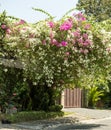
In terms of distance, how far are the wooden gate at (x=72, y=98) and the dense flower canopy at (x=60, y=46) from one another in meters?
8.82

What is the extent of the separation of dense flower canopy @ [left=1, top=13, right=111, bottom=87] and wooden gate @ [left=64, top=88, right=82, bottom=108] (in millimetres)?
8817

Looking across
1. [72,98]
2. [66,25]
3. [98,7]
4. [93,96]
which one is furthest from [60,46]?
[98,7]

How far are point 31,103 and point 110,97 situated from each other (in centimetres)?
1062

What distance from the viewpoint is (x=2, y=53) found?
1877 centimetres

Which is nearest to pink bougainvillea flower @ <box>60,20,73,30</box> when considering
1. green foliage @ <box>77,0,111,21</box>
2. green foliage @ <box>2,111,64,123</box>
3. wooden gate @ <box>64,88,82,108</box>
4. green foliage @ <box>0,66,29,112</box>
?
green foliage @ <box>0,66,29,112</box>

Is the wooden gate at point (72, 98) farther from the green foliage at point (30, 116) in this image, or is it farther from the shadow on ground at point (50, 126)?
the shadow on ground at point (50, 126)

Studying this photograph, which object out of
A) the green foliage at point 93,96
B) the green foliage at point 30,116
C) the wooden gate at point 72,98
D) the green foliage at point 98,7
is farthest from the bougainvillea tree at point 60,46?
the green foliage at point 98,7

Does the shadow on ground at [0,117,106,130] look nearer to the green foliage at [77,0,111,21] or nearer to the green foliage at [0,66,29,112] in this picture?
the green foliage at [0,66,29,112]

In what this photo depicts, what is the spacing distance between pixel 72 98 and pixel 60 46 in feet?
35.4

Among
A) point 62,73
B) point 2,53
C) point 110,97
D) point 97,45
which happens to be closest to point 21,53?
point 2,53

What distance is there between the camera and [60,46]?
1797cm

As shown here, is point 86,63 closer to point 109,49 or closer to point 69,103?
point 109,49

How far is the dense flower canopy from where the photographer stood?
59.1ft

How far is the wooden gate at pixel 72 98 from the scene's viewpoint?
27.6m
